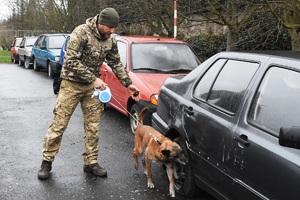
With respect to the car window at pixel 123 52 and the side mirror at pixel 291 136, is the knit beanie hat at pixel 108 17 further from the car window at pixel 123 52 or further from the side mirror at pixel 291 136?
the car window at pixel 123 52

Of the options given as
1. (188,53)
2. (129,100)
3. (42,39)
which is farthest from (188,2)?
(42,39)

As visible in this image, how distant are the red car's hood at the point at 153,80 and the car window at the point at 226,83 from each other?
2323 mm

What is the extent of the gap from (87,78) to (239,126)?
6.05 ft

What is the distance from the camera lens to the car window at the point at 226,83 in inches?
126

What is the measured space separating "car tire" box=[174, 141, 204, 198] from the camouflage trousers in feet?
3.69

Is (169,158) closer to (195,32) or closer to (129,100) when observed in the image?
(129,100)

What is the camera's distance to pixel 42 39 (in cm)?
1656

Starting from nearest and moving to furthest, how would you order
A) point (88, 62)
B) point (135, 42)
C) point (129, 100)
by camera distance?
point (88, 62), point (129, 100), point (135, 42)

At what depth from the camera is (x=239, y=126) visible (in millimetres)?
3004

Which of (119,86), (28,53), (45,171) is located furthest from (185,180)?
(28,53)

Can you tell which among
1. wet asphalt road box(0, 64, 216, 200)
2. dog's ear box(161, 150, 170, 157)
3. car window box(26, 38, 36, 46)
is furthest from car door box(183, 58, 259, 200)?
car window box(26, 38, 36, 46)

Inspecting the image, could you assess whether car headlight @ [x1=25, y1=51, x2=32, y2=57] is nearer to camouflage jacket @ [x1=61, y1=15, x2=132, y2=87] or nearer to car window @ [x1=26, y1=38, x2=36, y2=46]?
car window @ [x1=26, y1=38, x2=36, y2=46]

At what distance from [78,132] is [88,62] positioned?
8.92 feet

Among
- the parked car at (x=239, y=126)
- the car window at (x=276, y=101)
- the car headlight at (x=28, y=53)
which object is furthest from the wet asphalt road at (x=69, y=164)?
the car headlight at (x=28, y=53)
